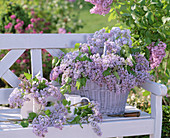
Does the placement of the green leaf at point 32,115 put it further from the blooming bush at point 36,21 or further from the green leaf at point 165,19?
the blooming bush at point 36,21

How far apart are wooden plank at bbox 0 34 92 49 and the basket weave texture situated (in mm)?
466

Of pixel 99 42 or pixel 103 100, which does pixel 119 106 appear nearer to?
pixel 103 100

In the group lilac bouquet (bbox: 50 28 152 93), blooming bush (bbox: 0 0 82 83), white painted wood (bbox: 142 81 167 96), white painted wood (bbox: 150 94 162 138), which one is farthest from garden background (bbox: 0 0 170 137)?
white painted wood (bbox: 150 94 162 138)

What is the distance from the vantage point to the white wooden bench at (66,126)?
178cm

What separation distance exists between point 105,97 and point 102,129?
21cm

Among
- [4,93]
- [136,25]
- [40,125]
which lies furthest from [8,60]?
[136,25]

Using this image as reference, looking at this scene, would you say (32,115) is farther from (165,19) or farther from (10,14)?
(10,14)

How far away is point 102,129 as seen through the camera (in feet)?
6.02

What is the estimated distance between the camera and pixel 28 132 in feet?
5.68

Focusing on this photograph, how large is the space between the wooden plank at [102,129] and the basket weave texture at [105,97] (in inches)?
4.7

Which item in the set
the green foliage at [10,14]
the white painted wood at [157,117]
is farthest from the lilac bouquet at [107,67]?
the green foliage at [10,14]

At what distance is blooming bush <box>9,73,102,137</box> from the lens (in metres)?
1.73

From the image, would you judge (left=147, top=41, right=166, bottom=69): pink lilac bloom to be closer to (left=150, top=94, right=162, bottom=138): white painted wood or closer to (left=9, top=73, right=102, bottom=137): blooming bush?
(left=150, top=94, right=162, bottom=138): white painted wood

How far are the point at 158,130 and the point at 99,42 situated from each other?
27.8 inches
